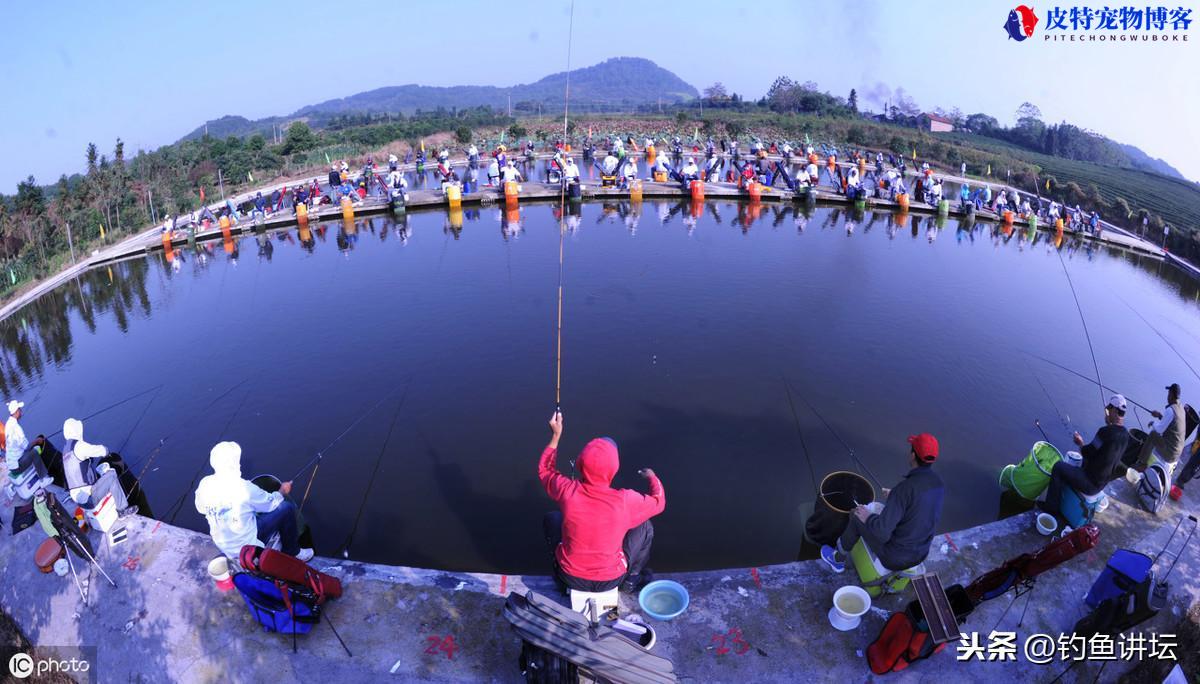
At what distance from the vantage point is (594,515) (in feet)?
14.4

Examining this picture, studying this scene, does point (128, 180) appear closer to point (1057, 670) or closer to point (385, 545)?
point (385, 545)

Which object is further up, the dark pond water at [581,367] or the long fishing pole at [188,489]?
the dark pond water at [581,367]

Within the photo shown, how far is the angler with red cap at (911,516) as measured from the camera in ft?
15.3

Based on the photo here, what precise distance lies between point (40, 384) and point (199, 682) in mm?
8760

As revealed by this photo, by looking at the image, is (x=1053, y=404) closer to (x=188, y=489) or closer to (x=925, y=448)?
(x=925, y=448)

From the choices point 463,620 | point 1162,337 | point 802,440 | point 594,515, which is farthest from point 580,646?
point 1162,337

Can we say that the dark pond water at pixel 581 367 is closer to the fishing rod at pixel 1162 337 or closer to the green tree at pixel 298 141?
the fishing rod at pixel 1162 337

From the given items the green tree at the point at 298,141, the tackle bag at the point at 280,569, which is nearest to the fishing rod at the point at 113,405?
the tackle bag at the point at 280,569

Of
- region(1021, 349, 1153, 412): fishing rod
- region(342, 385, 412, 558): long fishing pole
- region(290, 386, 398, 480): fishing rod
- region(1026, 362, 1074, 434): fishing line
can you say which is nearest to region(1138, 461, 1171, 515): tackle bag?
region(1026, 362, 1074, 434): fishing line

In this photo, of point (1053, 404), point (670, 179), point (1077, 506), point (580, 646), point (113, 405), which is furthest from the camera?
point (670, 179)

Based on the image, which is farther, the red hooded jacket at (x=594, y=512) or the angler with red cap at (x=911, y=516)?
the angler with red cap at (x=911, y=516)

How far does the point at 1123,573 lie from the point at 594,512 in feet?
13.1

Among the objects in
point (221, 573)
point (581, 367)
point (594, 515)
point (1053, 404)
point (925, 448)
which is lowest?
point (221, 573)

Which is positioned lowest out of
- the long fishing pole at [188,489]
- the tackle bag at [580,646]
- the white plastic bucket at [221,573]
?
the long fishing pole at [188,489]
